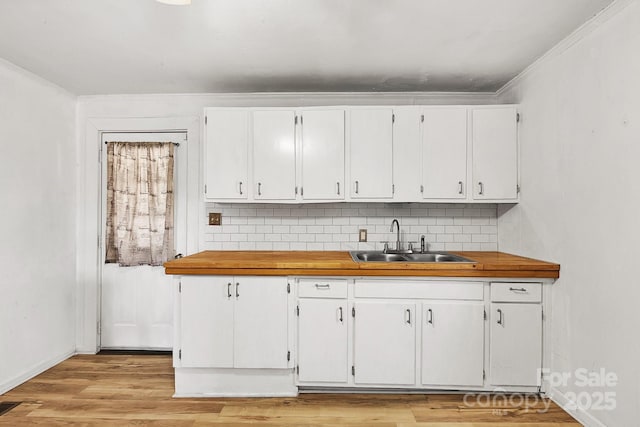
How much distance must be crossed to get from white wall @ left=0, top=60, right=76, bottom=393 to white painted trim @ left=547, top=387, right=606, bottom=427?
4004 millimetres

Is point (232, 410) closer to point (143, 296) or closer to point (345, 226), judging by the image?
point (143, 296)

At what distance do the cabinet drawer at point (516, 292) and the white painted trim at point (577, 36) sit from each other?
5.33 ft

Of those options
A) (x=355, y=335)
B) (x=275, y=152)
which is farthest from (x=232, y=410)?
(x=275, y=152)

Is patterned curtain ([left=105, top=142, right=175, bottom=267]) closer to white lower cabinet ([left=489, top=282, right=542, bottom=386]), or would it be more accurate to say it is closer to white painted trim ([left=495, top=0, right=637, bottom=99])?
white lower cabinet ([left=489, top=282, right=542, bottom=386])

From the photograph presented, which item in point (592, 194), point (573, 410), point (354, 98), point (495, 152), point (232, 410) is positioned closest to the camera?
point (592, 194)

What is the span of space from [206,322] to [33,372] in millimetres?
1629

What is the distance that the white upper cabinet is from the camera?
300 centimetres

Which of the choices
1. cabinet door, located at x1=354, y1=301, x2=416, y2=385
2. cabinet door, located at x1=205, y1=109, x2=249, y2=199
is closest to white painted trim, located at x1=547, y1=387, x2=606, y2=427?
cabinet door, located at x1=354, y1=301, x2=416, y2=385

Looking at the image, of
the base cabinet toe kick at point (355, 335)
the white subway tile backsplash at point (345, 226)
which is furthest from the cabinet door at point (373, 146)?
the base cabinet toe kick at point (355, 335)

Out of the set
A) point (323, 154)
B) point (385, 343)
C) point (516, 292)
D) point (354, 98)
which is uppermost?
point (354, 98)

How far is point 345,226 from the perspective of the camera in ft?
11.3

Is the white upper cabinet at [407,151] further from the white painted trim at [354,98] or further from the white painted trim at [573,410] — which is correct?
the white painted trim at [573,410]

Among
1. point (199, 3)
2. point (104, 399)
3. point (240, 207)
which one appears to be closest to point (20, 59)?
point (199, 3)

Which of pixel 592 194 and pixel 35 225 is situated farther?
pixel 35 225
